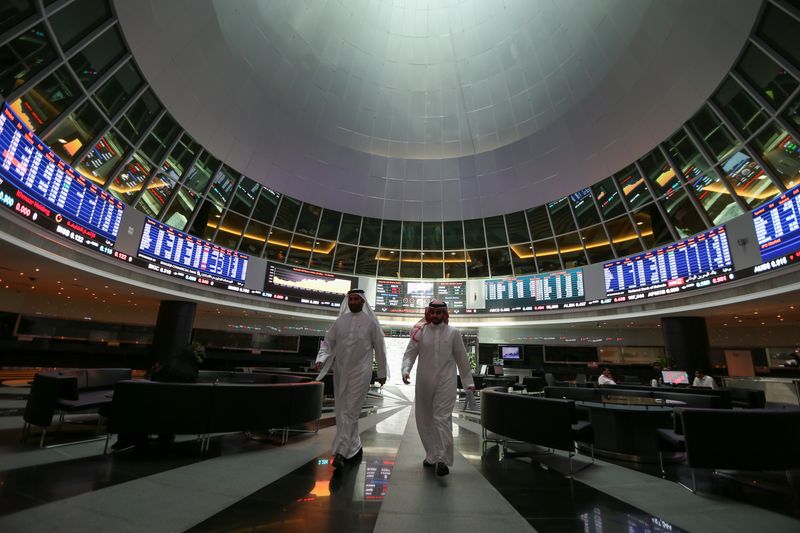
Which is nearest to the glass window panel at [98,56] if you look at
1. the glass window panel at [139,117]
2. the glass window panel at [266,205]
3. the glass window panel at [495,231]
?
the glass window panel at [139,117]

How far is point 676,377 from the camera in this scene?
1038cm

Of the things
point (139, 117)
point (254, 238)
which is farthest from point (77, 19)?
point (254, 238)

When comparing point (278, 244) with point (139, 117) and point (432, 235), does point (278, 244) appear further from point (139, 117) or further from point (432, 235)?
point (432, 235)

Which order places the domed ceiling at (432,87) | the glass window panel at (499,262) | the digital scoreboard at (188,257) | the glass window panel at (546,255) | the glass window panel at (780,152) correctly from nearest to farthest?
the glass window panel at (780,152)
the domed ceiling at (432,87)
the digital scoreboard at (188,257)
the glass window panel at (546,255)
the glass window panel at (499,262)

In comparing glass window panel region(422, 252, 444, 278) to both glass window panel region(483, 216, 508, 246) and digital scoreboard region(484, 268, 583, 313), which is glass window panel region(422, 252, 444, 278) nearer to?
digital scoreboard region(484, 268, 583, 313)

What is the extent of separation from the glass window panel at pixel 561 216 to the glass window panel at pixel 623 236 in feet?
5.38

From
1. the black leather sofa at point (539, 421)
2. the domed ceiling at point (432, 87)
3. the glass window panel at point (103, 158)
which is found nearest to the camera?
the black leather sofa at point (539, 421)

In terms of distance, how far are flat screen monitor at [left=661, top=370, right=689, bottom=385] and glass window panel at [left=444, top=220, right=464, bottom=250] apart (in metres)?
10.4

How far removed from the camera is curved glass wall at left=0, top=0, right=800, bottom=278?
8.30 meters

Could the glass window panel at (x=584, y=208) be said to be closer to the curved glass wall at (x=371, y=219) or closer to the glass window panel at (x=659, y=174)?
the curved glass wall at (x=371, y=219)

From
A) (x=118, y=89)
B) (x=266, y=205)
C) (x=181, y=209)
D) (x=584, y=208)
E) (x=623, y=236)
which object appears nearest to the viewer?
(x=118, y=89)

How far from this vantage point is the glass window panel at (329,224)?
17922mm

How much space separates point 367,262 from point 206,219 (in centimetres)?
767

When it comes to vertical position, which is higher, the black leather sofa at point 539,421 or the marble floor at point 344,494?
the black leather sofa at point 539,421
